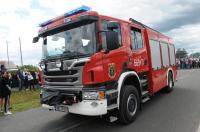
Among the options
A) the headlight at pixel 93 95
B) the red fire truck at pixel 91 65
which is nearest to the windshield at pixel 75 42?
the red fire truck at pixel 91 65

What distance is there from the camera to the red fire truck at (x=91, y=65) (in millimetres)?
6906

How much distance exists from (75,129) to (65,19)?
2841 millimetres

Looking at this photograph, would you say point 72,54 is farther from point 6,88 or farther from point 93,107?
point 6,88

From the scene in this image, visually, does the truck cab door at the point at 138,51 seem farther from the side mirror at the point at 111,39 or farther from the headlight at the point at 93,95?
the headlight at the point at 93,95

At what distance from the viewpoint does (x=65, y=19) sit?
7.48 metres

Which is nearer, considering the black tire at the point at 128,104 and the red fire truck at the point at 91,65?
the red fire truck at the point at 91,65

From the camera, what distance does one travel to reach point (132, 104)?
8.18 m

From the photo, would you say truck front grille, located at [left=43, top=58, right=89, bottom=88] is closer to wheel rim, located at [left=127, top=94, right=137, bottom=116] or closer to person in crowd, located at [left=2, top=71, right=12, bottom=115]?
wheel rim, located at [left=127, top=94, right=137, bottom=116]

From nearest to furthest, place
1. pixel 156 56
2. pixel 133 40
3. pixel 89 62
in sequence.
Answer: pixel 89 62 < pixel 133 40 < pixel 156 56

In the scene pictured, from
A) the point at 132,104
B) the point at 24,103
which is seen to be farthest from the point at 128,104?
the point at 24,103

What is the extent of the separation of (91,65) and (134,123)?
7.13 feet

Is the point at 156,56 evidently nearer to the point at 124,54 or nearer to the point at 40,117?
the point at 124,54

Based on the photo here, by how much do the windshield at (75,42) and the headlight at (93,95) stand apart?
35.8 inches

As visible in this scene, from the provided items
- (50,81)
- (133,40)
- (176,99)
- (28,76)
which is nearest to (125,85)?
(133,40)
